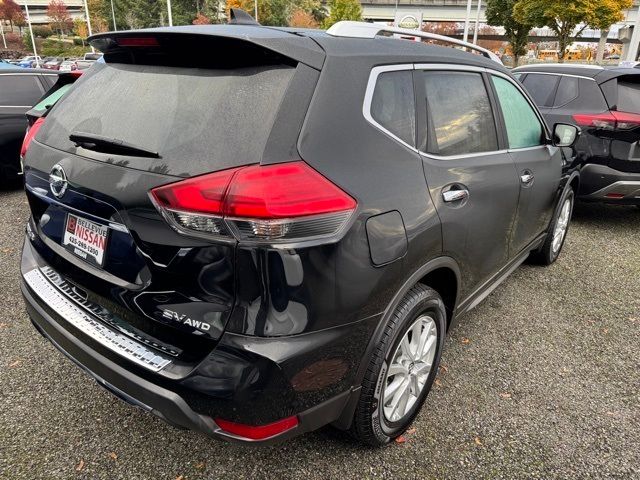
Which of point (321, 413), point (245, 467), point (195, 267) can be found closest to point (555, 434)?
point (321, 413)

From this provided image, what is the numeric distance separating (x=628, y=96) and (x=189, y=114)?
538 centimetres

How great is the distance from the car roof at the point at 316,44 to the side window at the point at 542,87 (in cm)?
418

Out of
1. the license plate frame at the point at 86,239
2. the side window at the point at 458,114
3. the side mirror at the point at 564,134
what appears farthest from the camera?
the side mirror at the point at 564,134

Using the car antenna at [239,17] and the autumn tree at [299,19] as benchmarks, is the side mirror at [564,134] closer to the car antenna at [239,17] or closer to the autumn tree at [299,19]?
the car antenna at [239,17]

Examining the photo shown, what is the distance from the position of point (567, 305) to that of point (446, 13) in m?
77.1

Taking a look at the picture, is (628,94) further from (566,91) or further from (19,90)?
(19,90)

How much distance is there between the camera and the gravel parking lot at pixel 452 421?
2170 millimetres

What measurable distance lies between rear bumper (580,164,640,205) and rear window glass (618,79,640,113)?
65cm

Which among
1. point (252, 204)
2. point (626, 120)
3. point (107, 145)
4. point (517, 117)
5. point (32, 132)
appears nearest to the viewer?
point (252, 204)

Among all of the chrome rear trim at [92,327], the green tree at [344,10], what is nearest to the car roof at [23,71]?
the chrome rear trim at [92,327]

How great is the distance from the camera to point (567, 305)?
382 cm

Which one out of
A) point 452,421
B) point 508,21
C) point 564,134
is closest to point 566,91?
point 564,134

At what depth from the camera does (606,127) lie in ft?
17.4

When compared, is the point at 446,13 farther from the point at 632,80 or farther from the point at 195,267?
the point at 195,267
